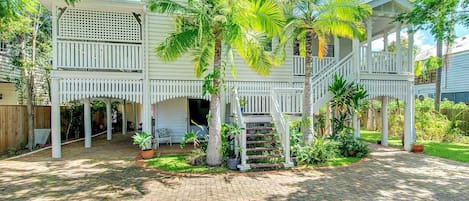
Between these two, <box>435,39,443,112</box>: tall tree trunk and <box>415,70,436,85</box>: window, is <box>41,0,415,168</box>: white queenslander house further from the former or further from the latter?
<box>415,70,436,85</box>: window

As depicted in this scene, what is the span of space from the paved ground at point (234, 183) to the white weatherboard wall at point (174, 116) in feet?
13.0

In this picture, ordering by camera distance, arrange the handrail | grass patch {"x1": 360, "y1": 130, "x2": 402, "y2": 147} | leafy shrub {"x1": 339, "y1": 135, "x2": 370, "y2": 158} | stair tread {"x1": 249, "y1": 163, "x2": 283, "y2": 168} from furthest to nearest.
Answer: grass patch {"x1": 360, "y1": 130, "x2": 402, "y2": 147} → leafy shrub {"x1": 339, "y1": 135, "x2": 370, "y2": 158} → the handrail → stair tread {"x1": 249, "y1": 163, "x2": 283, "y2": 168}

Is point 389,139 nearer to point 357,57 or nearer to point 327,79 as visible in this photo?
point 357,57

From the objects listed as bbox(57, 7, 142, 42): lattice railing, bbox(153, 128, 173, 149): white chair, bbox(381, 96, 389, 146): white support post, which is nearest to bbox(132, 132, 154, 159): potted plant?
bbox(153, 128, 173, 149): white chair

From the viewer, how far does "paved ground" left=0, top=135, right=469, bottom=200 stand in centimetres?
582

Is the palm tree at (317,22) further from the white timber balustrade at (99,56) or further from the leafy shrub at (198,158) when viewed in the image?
the white timber balustrade at (99,56)

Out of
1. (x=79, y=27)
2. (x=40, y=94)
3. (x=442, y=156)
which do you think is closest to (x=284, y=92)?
(x=442, y=156)

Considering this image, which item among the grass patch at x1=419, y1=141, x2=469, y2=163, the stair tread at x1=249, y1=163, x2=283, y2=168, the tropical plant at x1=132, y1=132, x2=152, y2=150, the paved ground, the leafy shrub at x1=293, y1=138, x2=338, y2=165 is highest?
the tropical plant at x1=132, y1=132, x2=152, y2=150

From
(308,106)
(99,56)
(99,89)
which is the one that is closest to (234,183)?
(308,106)

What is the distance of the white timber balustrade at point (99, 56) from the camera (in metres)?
9.68

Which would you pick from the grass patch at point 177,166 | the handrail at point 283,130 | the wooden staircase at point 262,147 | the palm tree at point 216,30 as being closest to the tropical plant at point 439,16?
the palm tree at point 216,30

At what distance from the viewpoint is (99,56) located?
32.6ft

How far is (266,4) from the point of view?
7.37 metres

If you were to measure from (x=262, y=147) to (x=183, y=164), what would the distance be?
2.60m
